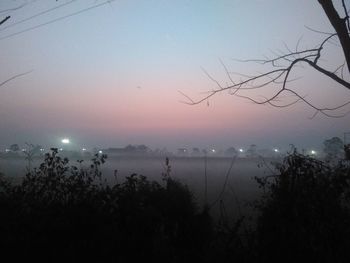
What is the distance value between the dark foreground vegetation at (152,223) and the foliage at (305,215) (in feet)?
0.05

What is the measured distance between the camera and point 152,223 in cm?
684

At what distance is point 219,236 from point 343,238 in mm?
2304

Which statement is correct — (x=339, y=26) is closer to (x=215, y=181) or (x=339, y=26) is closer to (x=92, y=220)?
(x=92, y=220)

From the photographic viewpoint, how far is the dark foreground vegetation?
19.5ft

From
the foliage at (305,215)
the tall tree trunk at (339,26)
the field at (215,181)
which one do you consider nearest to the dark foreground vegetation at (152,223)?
the foliage at (305,215)

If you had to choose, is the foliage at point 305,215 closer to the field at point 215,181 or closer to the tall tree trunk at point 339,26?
the field at point 215,181

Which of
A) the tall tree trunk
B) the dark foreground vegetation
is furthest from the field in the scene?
the tall tree trunk

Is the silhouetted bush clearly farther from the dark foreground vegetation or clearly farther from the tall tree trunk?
the tall tree trunk

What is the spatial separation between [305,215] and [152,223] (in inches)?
113

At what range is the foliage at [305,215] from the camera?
5882 millimetres

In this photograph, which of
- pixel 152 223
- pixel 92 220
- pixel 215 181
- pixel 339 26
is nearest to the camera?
→ pixel 339 26

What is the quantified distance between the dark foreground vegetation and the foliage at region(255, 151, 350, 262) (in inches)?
0.7

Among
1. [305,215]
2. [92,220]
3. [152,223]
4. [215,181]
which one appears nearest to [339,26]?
[305,215]

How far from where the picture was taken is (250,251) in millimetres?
6250
